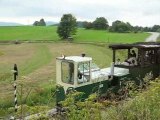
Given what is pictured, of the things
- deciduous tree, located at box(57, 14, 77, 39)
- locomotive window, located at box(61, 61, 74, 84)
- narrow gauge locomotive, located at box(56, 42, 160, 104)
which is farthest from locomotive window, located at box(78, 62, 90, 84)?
deciduous tree, located at box(57, 14, 77, 39)

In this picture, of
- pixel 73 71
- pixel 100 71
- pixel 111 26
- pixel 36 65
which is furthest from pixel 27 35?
pixel 73 71

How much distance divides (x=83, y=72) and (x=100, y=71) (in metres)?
2.21

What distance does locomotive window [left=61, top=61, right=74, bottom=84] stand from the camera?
1431 centimetres

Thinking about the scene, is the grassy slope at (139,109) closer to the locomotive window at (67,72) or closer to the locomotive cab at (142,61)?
the locomotive window at (67,72)

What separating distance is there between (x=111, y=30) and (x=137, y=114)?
380ft

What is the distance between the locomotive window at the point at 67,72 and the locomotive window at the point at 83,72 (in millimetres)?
272

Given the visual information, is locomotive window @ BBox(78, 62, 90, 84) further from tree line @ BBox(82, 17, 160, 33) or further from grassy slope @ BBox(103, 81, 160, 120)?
tree line @ BBox(82, 17, 160, 33)

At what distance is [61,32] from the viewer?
9425cm

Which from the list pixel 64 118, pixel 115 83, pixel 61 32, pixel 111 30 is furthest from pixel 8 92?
pixel 111 30

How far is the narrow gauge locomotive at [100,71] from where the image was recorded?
14352 mm

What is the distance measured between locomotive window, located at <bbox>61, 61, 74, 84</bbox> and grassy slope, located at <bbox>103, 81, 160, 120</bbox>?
285 inches

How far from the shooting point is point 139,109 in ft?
21.1

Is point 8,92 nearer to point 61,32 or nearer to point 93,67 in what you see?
point 93,67

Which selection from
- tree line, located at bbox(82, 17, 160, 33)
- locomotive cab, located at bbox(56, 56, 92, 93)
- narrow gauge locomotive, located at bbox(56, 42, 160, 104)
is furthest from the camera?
tree line, located at bbox(82, 17, 160, 33)
